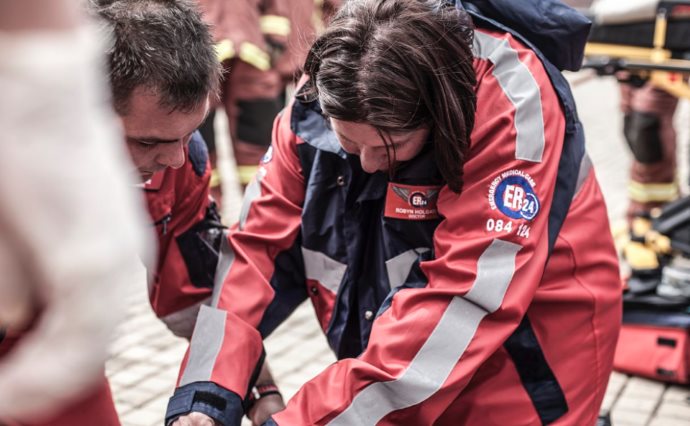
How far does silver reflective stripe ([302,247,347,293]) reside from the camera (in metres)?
2.43

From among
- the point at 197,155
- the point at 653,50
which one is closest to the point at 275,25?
the point at 653,50

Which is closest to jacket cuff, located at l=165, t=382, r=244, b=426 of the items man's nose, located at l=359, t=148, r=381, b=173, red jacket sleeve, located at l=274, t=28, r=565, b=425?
red jacket sleeve, located at l=274, t=28, r=565, b=425

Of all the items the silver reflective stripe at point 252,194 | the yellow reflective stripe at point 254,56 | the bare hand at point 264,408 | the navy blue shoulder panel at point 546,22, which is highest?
the navy blue shoulder panel at point 546,22

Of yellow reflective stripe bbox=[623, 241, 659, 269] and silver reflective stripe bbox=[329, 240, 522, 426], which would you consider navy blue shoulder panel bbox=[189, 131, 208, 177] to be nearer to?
silver reflective stripe bbox=[329, 240, 522, 426]

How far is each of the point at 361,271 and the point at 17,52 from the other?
170 centimetres

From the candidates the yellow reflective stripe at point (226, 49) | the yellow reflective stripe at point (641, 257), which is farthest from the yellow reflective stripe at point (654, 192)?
the yellow reflective stripe at point (226, 49)

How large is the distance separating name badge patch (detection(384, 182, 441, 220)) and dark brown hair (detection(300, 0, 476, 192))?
0.12 m

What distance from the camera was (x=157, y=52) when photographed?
6.54 feet

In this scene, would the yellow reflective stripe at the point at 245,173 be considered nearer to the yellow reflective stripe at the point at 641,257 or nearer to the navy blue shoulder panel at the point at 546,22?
the yellow reflective stripe at the point at 641,257

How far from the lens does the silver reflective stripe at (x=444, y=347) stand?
6.59 feet

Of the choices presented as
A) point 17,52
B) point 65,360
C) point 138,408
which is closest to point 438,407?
point 65,360

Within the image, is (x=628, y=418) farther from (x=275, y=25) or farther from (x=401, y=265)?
(x=275, y=25)

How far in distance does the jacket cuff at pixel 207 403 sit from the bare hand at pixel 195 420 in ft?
0.04

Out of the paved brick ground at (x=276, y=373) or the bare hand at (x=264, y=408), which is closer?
the bare hand at (x=264, y=408)
